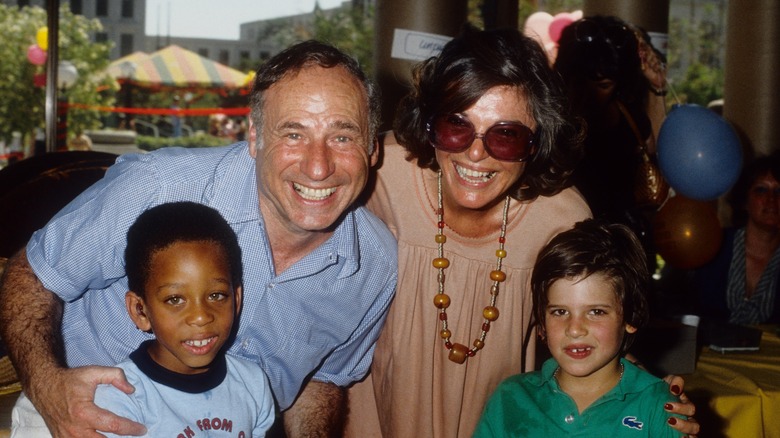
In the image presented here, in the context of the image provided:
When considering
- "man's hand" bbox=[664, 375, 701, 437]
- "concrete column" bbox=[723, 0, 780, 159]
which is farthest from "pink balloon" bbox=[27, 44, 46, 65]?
"man's hand" bbox=[664, 375, 701, 437]

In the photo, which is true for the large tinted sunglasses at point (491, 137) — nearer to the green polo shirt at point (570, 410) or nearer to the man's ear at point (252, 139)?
the man's ear at point (252, 139)

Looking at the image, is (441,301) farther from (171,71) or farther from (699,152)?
(171,71)

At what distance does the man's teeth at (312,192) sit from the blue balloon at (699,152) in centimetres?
246

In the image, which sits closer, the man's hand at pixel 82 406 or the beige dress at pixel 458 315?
the man's hand at pixel 82 406

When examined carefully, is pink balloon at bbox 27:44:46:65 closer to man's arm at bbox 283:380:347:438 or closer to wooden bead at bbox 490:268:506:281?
man's arm at bbox 283:380:347:438

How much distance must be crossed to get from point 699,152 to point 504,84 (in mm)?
2016

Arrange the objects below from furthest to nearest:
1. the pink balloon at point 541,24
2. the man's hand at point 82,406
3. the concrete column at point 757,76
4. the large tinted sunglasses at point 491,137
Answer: the concrete column at point 757,76 → the pink balloon at point 541,24 → the large tinted sunglasses at point 491,137 → the man's hand at point 82,406

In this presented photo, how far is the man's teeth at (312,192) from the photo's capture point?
2.29 meters

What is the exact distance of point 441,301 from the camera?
2615mm

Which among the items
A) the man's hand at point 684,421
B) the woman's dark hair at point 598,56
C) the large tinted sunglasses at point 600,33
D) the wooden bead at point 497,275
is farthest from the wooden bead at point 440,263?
the large tinted sunglasses at point 600,33

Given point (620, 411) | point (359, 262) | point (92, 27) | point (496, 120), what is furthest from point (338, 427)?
point (92, 27)

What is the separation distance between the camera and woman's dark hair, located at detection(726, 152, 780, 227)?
185 inches

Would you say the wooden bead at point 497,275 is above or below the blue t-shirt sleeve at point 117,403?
above

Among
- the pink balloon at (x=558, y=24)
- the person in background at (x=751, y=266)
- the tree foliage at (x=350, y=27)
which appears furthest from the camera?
the tree foliage at (x=350, y=27)
